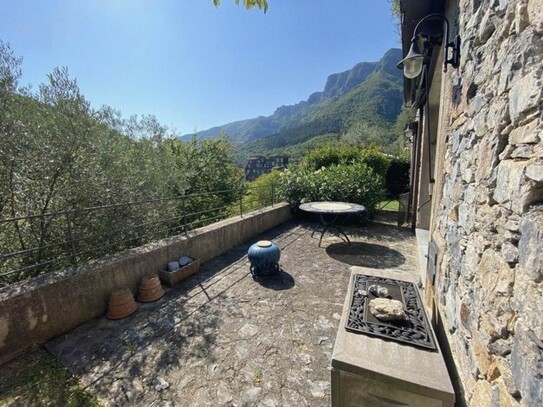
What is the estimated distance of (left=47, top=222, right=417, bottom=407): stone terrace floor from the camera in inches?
77.0

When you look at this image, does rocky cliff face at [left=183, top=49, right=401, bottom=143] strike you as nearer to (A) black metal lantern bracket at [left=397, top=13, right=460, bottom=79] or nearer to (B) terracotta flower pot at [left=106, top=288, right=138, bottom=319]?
(B) terracotta flower pot at [left=106, top=288, right=138, bottom=319]

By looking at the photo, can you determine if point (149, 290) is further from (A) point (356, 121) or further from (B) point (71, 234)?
(A) point (356, 121)

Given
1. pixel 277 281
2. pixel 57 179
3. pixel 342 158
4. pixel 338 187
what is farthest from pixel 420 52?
pixel 342 158

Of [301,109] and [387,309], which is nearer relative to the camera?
[387,309]

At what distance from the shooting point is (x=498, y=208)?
995 mm

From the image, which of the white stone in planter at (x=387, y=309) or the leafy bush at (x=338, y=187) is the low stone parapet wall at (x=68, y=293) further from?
the leafy bush at (x=338, y=187)

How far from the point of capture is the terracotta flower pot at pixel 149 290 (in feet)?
10.6

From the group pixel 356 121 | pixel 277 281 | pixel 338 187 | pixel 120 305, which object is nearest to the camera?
pixel 120 305

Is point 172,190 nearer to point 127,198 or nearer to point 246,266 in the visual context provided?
point 127,198

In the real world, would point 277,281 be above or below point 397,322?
below

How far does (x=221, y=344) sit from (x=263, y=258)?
4.85ft

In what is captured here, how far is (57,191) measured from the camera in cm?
359

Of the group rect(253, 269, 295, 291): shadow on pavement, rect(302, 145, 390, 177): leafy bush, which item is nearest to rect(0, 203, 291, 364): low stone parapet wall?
rect(253, 269, 295, 291): shadow on pavement

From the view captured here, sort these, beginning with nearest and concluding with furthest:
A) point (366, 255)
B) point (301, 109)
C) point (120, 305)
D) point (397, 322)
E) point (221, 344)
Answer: point (397, 322) → point (221, 344) → point (120, 305) → point (366, 255) → point (301, 109)
